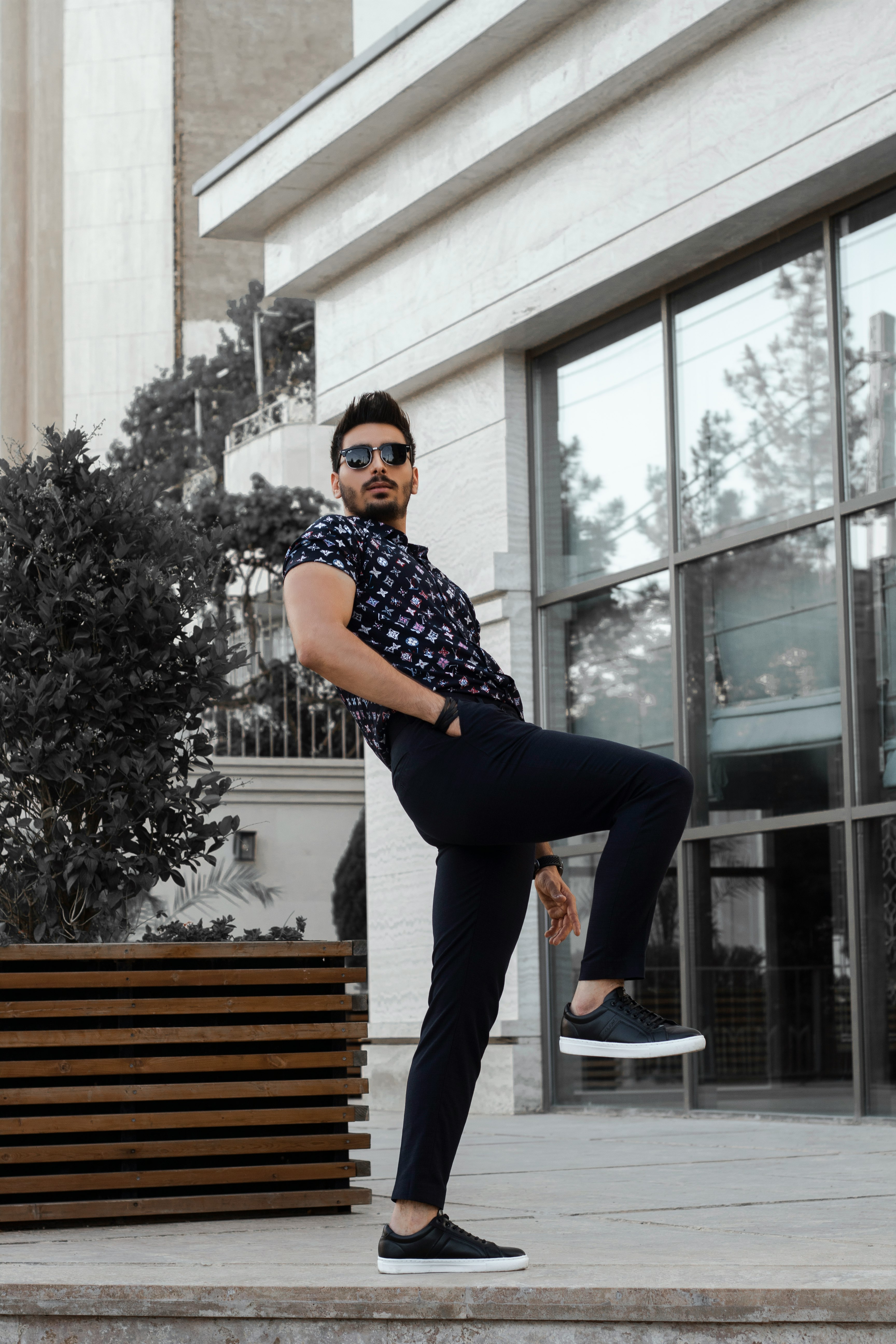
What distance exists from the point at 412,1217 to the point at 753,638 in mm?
5501

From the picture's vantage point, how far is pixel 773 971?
8.28 m

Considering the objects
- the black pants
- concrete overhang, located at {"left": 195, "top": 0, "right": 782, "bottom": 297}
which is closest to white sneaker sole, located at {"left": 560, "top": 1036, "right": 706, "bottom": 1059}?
the black pants

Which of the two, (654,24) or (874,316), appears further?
(654,24)

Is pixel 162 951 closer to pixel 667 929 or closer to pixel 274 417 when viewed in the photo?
pixel 667 929

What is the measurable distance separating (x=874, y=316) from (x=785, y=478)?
36.8 inches

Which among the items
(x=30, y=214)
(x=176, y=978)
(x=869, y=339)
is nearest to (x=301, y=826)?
(x=869, y=339)

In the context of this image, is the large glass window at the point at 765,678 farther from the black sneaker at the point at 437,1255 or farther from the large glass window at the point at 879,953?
the black sneaker at the point at 437,1255

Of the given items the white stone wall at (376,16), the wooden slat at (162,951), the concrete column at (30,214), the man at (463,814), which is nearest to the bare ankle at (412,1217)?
the man at (463,814)

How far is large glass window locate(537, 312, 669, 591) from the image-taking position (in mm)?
9375

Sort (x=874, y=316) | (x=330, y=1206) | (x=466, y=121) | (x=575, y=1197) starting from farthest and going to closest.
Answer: (x=466, y=121) < (x=874, y=316) < (x=575, y=1197) < (x=330, y=1206)

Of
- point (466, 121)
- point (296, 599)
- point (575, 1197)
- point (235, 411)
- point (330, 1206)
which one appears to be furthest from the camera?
point (235, 411)

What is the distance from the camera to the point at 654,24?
8484 millimetres

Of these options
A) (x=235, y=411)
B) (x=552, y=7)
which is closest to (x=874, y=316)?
(x=552, y=7)

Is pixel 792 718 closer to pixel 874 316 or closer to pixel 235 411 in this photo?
pixel 874 316
